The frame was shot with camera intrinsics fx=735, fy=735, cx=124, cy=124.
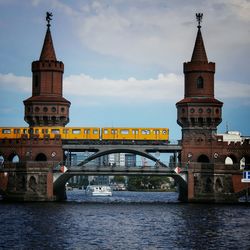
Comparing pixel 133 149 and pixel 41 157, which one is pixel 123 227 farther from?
pixel 41 157

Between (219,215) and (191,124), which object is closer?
(219,215)

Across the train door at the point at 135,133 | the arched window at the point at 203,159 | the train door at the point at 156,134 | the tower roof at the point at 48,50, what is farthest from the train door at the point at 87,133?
the arched window at the point at 203,159

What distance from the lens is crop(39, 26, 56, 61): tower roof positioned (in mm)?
136000

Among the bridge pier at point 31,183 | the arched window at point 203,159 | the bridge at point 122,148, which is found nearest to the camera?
the bridge pier at point 31,183

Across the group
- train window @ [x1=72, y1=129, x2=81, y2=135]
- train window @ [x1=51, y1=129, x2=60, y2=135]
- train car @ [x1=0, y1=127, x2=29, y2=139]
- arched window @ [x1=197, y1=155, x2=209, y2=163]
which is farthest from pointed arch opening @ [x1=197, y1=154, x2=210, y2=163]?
train car @ [x1=0, y1=127, x2=29, y2=139]

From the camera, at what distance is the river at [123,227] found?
204 feet

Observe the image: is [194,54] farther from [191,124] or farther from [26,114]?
[26,114]

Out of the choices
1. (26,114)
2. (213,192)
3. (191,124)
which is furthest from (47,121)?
(213,192)

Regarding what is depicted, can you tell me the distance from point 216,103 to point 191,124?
5949 millimetres

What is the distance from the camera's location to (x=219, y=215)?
89.7m

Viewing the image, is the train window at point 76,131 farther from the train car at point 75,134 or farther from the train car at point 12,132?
the train car at point 12,132

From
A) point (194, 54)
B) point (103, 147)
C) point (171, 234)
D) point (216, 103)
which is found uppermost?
point (194, 54)

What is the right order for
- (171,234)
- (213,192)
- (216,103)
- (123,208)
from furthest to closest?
1. (216,103)
2. (213,192)
3. (123,208)
4. (171,234)

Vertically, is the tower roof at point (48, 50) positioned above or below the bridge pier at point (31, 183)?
above
